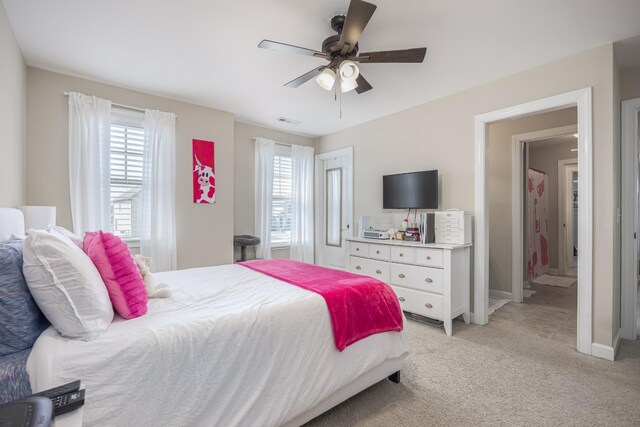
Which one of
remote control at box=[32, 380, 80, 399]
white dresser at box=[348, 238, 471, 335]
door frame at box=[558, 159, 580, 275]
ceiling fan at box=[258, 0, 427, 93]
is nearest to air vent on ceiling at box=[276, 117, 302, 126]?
ceiling fan at box=[258, 0, 427, 93]

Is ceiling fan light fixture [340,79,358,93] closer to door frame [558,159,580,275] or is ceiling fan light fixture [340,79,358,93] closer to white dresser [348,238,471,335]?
white dresser [348,238,471,335]

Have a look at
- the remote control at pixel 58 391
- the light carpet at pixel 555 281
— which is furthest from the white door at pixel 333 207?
the remote control at pixel 58 391

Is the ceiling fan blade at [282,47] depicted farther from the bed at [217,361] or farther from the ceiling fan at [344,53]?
the bed at [217,361]

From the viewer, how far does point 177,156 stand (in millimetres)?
3586

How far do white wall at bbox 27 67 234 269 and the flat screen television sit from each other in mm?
2166

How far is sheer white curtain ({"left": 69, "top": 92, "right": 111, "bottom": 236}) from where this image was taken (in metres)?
2.93

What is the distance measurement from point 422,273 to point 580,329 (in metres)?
1.32

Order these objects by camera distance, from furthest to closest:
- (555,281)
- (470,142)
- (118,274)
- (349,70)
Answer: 1. (555,281)
2. (470,142)
3. (349,70)
4. (118,274)

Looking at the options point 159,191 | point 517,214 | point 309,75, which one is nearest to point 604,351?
point 517,214

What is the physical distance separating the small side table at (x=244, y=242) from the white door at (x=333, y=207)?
137 cm

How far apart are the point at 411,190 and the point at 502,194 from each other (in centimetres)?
149

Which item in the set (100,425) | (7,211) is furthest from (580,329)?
(7,211)

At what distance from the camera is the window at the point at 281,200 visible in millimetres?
4828

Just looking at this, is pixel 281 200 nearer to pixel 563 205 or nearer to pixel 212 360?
pixel 212 360
